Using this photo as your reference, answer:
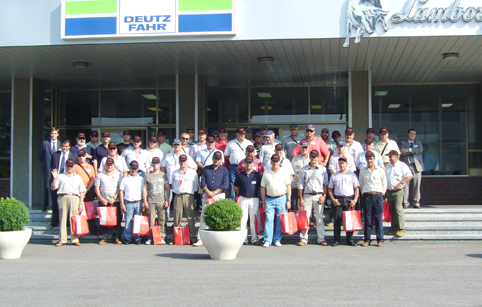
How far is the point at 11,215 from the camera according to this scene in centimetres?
877

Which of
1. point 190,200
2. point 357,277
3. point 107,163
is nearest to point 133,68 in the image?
point 107,163

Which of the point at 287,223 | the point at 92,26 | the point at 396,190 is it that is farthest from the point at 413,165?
the point at 92,26

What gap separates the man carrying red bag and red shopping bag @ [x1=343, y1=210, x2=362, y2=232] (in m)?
4.96

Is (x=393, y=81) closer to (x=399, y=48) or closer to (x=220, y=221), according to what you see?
(x=399, y=48)

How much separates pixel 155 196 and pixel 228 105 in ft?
20.5

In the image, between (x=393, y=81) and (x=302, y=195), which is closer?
(x=302, y=195)

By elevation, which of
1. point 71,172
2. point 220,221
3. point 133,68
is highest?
point 133,68

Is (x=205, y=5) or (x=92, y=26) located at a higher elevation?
(x=205, y=5)

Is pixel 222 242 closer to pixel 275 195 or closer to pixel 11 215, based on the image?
pixel 275 195

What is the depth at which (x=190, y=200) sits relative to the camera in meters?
10.8

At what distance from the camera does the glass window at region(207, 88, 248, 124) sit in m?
16.2

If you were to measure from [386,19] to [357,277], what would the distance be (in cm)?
624

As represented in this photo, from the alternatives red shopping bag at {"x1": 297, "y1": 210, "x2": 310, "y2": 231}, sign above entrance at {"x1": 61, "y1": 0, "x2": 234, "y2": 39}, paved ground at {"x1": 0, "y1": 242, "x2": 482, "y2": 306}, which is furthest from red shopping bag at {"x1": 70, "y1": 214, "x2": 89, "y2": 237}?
red shopping bag at {"x1": 297, "y1": 210, "x2": 310, "y2": 231}

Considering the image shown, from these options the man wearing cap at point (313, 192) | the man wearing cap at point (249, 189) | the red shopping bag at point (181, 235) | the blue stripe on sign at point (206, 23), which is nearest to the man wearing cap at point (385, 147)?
the man wearing cap at point (313, 192)
